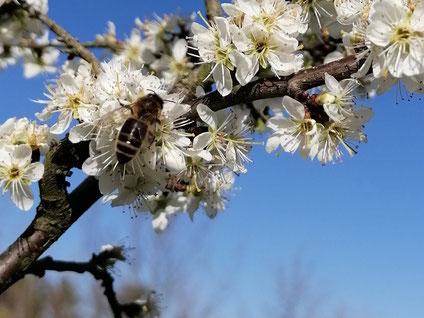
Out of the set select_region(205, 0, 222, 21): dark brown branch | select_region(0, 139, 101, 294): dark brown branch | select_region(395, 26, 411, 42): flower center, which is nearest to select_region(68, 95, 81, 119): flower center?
select_region(0, 139, 101, 294): dark brown branch

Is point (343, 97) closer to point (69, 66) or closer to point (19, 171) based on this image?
point (19, 171)

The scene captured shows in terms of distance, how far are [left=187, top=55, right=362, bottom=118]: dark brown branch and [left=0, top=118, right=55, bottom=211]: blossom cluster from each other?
0.47 m

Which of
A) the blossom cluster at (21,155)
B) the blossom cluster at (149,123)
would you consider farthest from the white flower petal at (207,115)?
the blossom cluster at (21,155)

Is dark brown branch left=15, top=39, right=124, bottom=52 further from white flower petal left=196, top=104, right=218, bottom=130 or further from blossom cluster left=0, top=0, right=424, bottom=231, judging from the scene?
white flower petal left=196, top=104, right=218, bottom=130

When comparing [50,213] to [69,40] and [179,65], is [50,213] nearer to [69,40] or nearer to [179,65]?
[69,40]

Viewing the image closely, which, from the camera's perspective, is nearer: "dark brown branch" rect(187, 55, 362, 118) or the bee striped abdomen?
the bee striped abdomen

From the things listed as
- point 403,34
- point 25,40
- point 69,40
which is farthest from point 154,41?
point 403,34

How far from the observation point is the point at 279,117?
1549mm

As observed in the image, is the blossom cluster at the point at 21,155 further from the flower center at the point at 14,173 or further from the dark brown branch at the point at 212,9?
the dark brown branch at the point at 212,9

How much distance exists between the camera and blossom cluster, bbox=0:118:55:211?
1656mm

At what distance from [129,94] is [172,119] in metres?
0.12

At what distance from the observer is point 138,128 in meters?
1.36

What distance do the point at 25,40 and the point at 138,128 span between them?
163 cm

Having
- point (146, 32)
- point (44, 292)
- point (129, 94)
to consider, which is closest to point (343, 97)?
point (129, 94)
